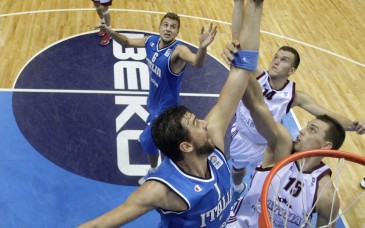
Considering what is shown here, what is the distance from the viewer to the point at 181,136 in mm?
2828

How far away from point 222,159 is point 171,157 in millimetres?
385

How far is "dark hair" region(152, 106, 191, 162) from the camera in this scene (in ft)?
9.28

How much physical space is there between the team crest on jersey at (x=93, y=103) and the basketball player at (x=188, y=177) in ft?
8.97

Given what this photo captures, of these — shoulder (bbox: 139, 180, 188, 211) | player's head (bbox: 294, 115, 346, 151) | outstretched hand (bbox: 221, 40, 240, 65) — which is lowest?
shoulder (bbox: 139, 180, 188, 211)

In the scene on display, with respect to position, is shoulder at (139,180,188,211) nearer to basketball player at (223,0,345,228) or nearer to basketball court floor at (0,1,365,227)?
basketball player at (223,0,345,228)

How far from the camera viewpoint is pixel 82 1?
9.36 m

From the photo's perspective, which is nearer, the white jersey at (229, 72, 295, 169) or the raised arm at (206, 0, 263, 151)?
the raised arm at (206, 0, 263, 151)

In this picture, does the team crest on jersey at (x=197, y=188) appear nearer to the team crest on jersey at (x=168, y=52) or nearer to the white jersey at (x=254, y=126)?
the white jersey at (x=254, y=126)

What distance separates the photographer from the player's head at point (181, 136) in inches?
111

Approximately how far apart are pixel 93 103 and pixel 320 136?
398 cm

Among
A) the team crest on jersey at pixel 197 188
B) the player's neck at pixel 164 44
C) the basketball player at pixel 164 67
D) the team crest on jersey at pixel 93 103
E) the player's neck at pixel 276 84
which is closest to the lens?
the team crest on jersey at pixel 197 188

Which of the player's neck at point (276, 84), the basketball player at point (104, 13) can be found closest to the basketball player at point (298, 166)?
the player's neck at point (276, 84)

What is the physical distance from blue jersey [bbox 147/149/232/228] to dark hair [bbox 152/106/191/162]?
0.07 meters

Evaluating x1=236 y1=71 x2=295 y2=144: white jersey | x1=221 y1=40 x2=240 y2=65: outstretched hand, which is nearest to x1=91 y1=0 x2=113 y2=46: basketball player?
x1=236 y1=71 x2=295 y2=144: white jersey
